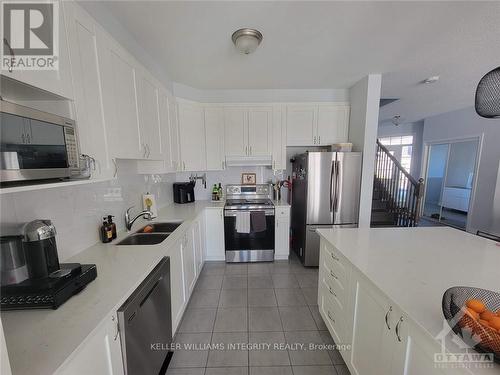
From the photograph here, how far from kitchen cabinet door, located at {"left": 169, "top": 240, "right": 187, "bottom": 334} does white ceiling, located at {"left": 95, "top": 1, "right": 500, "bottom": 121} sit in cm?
188

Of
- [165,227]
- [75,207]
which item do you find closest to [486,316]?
[75,207]

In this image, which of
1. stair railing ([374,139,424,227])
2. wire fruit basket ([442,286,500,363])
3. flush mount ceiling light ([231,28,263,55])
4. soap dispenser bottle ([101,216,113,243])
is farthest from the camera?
stair railing ([374,139,424,227])

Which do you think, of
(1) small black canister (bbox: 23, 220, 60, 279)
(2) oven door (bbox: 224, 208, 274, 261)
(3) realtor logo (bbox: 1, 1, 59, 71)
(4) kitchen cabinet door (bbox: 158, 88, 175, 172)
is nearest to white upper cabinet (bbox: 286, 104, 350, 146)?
(2) oven door (bbox: 224, 208, 274, 261)

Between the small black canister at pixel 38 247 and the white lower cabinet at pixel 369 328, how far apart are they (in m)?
1.63

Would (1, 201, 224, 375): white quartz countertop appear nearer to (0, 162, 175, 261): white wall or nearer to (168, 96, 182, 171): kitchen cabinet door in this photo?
(0, 162, 175, 261): white wall

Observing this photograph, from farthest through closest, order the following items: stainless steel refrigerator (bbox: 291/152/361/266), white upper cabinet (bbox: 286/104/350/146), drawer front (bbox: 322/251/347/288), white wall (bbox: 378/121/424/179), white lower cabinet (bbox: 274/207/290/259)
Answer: white wall (bbox: 378/121/424/179) < white upper cabinet (bbox: 286/104/350/146) < white lower cabinet (bbox: 274/207/290/259) < stainless steel refrigerator (bbox: 291/152/361/266) < drawer front (bbox: 322/251/347/288)

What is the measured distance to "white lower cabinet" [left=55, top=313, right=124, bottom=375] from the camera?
27.3 inches

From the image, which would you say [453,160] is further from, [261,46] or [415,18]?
[261,46]

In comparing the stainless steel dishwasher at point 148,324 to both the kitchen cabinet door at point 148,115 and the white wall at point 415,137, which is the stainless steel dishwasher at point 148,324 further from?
the white wall at point 415,137

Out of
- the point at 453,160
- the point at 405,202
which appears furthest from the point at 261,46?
the point at 453,160

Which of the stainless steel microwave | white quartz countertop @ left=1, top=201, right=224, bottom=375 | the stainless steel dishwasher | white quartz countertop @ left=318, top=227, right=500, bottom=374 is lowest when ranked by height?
the stainless steel dishwasher

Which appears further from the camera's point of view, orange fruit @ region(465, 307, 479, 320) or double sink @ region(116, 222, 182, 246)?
double sink @ region(116, 222, 182, 246)

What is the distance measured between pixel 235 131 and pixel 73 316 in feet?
9.05

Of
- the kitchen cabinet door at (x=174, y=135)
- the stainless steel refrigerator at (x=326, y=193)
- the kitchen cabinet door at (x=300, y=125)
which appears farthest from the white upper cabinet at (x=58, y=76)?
the kitchen cabinet door at (x=300, y=125)
